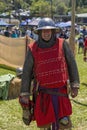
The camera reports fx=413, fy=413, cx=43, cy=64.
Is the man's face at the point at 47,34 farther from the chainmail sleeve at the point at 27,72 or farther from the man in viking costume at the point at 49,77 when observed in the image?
the chainmail sleeve at the point at 27,72

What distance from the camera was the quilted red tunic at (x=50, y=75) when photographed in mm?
4387

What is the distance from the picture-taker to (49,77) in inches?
173

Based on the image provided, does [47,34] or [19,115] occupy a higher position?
[47,34]

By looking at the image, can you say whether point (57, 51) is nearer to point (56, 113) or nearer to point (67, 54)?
point (67, 54)

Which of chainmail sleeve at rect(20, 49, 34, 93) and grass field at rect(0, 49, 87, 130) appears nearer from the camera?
chainmail sleeve at rect(20, 49, 34, 93)

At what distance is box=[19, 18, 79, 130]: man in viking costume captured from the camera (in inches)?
173

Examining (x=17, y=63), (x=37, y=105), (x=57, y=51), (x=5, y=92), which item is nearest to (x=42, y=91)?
(x=37, y=105)

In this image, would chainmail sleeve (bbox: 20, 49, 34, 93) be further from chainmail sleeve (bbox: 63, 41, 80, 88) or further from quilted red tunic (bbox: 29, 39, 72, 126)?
chainmail sleeve (bbox: 63, 41, 80, 88)

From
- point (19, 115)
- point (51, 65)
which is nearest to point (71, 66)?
point (51, 65)

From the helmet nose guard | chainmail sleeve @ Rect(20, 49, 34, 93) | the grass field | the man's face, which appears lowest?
the grass field

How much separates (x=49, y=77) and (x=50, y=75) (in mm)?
24

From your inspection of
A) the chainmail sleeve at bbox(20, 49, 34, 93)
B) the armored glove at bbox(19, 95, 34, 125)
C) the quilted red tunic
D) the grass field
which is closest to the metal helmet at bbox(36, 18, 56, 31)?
the quilted red tunic

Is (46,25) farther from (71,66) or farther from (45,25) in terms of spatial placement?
(71,66)

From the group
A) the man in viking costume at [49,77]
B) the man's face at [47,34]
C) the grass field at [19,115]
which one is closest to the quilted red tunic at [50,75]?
the man in viking costume at [49,77]
